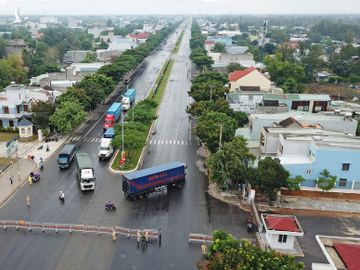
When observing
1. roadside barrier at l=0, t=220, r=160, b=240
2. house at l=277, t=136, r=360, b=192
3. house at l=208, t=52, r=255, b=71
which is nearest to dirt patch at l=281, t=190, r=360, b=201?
house at l=277, t=136, r=360, b=192

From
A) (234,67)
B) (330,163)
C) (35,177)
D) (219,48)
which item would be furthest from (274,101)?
(219,48)

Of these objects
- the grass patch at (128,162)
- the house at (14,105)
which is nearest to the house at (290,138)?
the grass patch at (128,162)

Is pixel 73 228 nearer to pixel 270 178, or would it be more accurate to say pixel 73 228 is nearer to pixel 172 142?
pixel 270 178

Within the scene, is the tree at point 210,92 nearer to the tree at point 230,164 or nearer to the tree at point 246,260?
the tree at point 230,164

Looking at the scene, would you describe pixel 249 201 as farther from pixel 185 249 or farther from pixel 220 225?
pixel 185 249

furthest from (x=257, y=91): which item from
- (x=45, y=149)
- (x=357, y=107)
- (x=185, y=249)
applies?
(x=185, y=249)

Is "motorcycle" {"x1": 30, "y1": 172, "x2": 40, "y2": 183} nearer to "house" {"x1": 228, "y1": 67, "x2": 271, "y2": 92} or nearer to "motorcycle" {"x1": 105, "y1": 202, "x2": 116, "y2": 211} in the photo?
"motorcycle" {"x1": 105, "y1": 202, "x2": 116, "y2": 211}

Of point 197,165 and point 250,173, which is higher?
point 250,173
